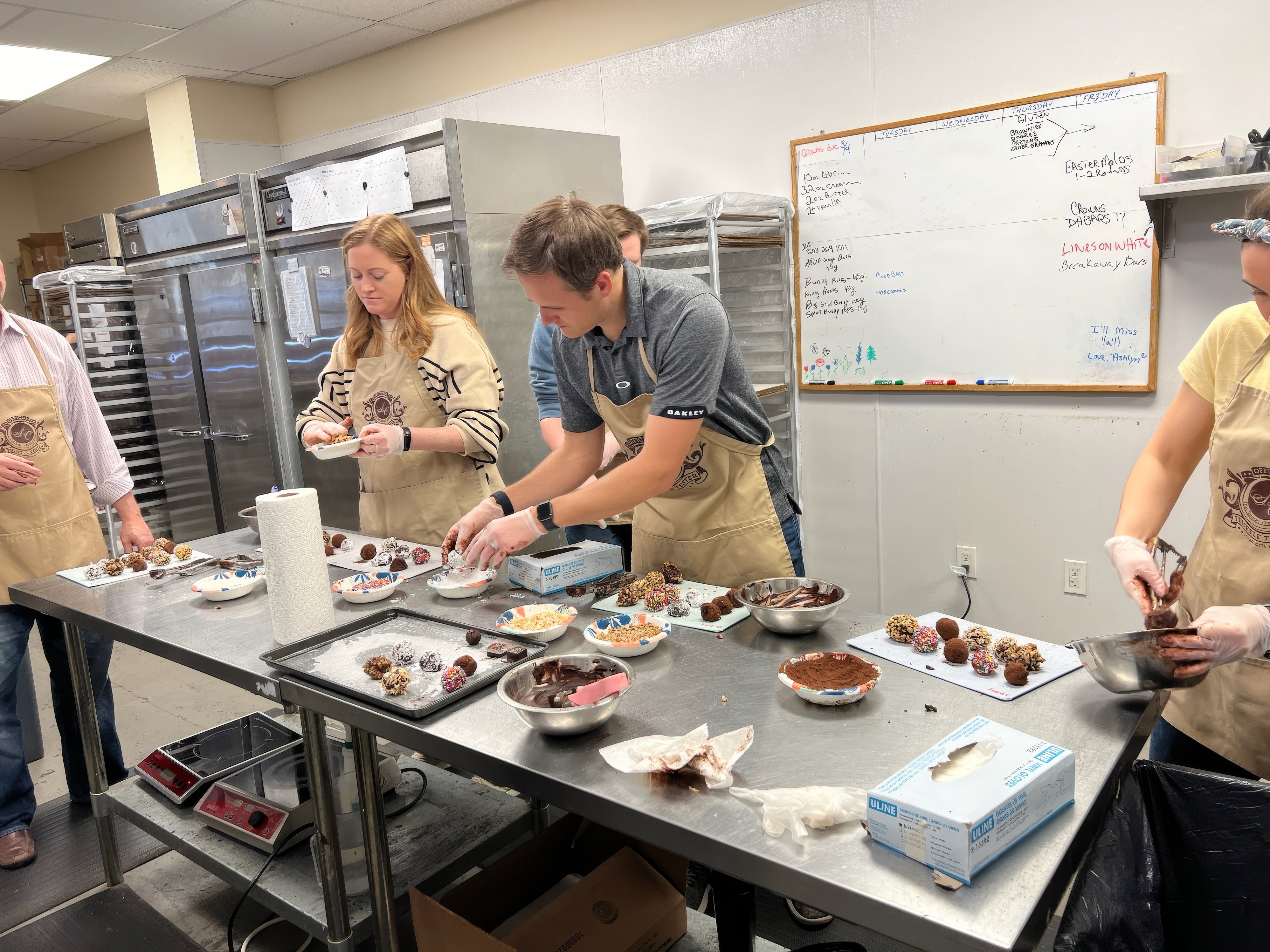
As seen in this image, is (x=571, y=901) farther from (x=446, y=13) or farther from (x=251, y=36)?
(x=251, y=36)

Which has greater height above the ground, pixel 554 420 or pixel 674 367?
pixel 674 367

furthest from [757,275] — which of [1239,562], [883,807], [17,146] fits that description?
[17,146]

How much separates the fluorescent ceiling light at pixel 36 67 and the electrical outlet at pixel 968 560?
208 inches

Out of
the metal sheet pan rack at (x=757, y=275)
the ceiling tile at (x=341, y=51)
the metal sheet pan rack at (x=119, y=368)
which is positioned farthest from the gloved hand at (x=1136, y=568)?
the metal sheet pan rack at (x=119, y=368)

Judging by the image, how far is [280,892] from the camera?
200 cm

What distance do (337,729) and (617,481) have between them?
3.19 ft

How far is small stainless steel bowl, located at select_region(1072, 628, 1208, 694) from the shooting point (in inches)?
50.6

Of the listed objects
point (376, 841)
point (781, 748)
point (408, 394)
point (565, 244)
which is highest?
point (565, 244)

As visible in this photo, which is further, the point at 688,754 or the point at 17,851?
the point at 17,851

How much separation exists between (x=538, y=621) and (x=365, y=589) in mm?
522

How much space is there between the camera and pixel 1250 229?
1.38 m

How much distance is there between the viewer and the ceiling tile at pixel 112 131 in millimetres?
6516

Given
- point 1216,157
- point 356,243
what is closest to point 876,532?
point 1216,157

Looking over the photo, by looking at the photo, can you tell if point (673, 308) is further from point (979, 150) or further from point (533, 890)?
point (979, 150)
